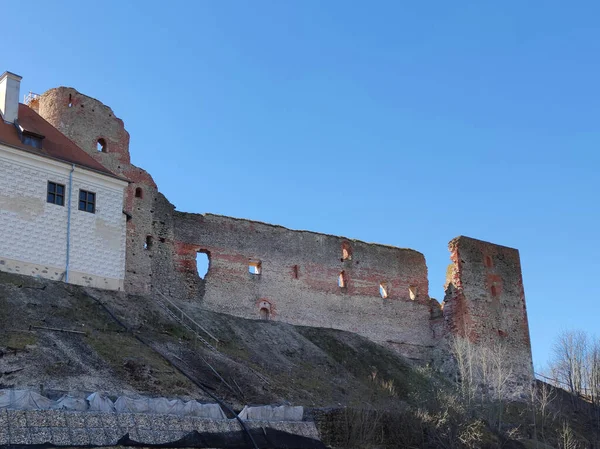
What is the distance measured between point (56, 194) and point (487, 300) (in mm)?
22873

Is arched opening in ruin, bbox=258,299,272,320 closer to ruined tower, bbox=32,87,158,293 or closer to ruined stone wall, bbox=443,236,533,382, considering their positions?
ruined tower, bbox=32,87,158,293

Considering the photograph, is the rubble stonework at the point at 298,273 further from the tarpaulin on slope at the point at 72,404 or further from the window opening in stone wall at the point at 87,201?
the tarpaulin on slope at the point at 72,404

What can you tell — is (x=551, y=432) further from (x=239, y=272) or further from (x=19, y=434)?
(x=19, y=434)

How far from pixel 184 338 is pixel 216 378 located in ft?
11.2

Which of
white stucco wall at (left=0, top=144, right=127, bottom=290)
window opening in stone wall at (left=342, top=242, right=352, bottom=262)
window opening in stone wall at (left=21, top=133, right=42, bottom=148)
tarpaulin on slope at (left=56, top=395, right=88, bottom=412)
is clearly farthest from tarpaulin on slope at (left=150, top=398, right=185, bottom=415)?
window opening in stone wall at (left=342, top=242, right=352, bottom=262)

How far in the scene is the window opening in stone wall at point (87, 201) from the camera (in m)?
24.9

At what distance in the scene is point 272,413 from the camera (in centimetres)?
1811

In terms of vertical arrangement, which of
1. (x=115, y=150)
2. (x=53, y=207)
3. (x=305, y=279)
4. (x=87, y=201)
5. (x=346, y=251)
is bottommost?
(x=305, y=279)

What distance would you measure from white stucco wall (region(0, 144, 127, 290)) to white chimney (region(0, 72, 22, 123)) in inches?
89.5

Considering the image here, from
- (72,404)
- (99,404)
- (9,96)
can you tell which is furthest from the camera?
(9,96)

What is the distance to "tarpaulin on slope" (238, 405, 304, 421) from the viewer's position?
57.8ft

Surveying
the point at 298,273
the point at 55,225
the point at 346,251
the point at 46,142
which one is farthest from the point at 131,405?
the point at 346,251

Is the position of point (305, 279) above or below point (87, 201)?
below

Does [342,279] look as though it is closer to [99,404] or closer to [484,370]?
[484,370]
